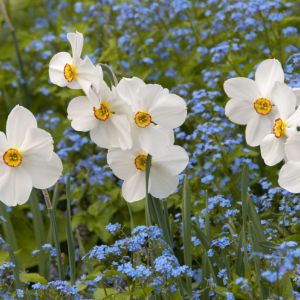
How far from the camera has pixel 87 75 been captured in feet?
7.76

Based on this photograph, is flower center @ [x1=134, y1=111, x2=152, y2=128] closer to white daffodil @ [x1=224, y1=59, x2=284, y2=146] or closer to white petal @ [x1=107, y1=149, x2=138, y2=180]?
white petal @ [x1=107, y1=149, x2=138, y2=180]

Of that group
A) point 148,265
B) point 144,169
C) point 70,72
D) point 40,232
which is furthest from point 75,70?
point 40,232

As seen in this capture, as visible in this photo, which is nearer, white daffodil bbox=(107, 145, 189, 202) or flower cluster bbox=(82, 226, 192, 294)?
flower cluster bbox=(82, 226, 192, 294)

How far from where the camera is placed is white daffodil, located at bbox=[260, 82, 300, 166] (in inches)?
92.7

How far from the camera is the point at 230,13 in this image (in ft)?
14.2

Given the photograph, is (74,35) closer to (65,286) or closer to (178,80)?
(65,286)

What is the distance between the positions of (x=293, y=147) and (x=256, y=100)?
0.88 ft

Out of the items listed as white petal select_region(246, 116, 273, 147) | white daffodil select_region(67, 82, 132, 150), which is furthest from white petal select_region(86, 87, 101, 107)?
white petal select_region(246, 116, 273, 147)

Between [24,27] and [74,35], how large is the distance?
358 centimetres

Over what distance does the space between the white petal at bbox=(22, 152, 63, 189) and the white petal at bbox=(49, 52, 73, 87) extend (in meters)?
0.27

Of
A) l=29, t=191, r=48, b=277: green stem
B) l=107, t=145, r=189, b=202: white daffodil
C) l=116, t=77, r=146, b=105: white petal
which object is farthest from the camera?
l=29, t=191, r=48, b=277: green stem

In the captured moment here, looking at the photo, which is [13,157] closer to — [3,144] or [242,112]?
[3,144]

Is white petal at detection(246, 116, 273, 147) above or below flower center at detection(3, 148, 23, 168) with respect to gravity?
above

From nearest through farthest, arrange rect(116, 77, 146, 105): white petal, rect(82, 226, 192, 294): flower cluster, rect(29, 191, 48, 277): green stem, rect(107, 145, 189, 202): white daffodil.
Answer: rect(82, 226, 192, 294): flower cluster
rect(116, 77, 146, 105): white petal
rect(107, 145, 189, 202): white daffodil
rect(29, 191, 48, 277): green stem
